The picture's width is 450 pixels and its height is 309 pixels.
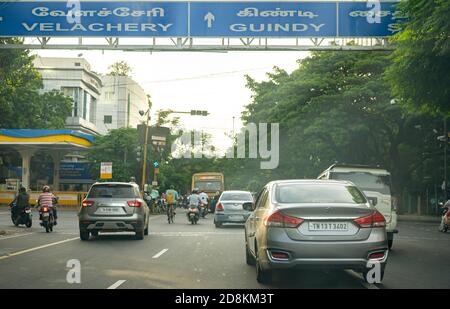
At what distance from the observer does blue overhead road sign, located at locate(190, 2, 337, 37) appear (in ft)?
65.4

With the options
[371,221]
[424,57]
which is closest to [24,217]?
[424,57]

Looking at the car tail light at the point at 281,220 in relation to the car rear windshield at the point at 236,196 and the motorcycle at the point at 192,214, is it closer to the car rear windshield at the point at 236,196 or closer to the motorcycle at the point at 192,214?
the car rear windshield at the point at 236,196

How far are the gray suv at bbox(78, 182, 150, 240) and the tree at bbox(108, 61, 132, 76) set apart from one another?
78992 millimetres

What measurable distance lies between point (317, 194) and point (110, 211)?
31.6 ft

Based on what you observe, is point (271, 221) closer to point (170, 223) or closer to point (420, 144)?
point (170, 223)

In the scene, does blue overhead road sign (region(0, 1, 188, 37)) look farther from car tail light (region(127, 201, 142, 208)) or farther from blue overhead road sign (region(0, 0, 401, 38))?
car tail light (region(127, 201, 142, 208))

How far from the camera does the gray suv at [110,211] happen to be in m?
18.4

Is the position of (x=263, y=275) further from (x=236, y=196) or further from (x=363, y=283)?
(x=236, y=196)

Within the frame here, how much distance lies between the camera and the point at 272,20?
20.0 meters

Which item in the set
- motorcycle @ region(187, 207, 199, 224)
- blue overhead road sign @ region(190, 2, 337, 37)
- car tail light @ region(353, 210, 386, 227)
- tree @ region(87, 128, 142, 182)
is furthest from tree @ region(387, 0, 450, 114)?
tree @ region(87, 128, 142, 182)

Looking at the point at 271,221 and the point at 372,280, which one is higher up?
the point at 271,221
